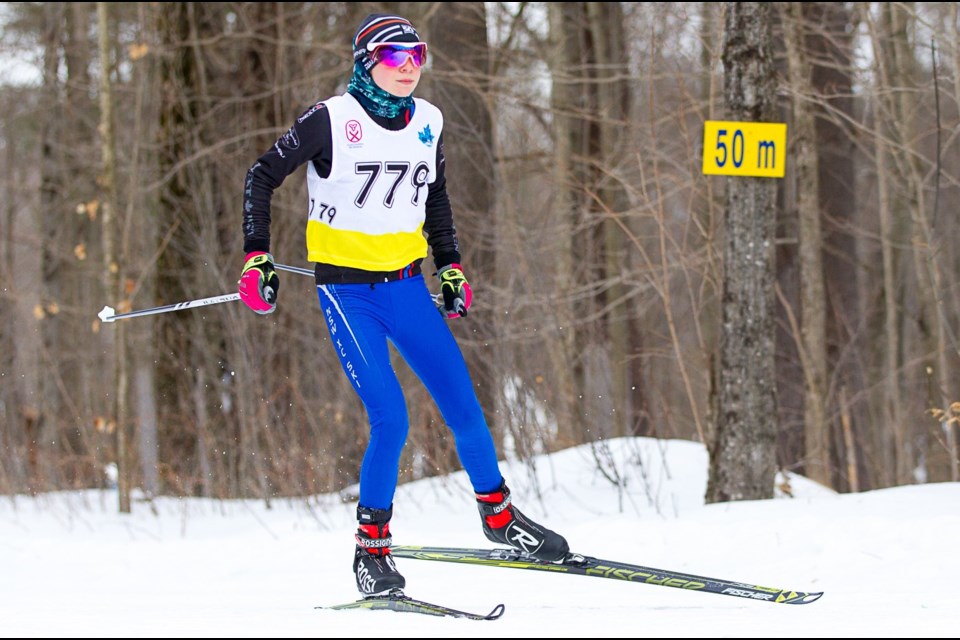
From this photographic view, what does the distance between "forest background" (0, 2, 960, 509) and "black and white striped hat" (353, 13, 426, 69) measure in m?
2.98

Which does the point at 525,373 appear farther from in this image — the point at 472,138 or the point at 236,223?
the point at 236,223

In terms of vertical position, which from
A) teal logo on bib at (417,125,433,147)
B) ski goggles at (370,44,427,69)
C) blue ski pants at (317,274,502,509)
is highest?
ski goggles at (370,44,427,69)

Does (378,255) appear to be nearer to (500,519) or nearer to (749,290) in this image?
(500,519)

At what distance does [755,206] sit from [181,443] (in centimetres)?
651

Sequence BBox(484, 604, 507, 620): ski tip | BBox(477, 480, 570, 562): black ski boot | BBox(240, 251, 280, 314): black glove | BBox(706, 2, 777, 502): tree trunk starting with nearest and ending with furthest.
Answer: BBox(484, 604, 507, 620): ski tip → BBox(240, 251, 280, 314): black glove → BBox(477, 480, 570, 562): black ski boot → BBox(706, 2, 777, 502): tree trunk

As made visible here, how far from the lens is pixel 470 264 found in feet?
31.2

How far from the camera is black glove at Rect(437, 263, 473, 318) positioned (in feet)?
15.0

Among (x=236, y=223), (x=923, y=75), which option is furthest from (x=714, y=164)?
(x=923, y=75)

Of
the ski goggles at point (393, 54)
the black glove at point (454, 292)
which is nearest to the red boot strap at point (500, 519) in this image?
the black glove at point (454, 292)

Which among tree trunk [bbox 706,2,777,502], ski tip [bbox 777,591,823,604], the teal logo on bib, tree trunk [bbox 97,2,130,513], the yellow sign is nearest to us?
ski tip [bbox 777,591,823,604]

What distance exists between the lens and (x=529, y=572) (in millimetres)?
5879

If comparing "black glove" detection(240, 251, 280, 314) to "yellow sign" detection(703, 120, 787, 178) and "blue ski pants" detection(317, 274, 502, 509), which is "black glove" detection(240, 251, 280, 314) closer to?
"blue ski pants" detection(317, 274, 502, 509)

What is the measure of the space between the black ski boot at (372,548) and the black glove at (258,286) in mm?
924

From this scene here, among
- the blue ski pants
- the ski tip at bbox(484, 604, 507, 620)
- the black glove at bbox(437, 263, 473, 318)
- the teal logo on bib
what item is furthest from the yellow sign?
the ski tip at bbox(484, 604, 507, 620)
